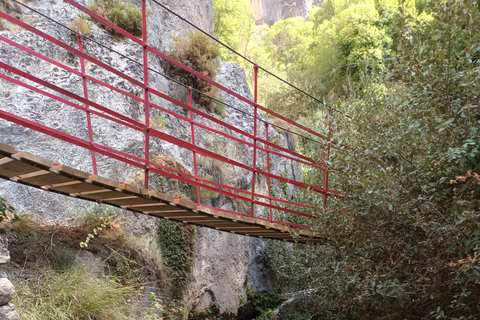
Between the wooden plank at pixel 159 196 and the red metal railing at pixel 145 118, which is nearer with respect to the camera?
the red metal railing at pixel 145 118

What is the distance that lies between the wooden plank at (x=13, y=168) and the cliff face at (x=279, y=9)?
137 feet

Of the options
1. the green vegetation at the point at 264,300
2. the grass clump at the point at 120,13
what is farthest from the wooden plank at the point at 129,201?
the green vegetation at the point at 264,300

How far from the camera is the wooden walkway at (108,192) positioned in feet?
9.34

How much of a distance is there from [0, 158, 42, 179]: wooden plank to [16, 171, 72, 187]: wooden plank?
0.08m

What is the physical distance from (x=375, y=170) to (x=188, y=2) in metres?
10.2

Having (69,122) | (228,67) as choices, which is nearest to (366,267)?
(69,122)

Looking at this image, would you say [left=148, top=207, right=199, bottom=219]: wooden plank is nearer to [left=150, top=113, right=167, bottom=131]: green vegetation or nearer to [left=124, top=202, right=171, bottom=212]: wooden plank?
[left=124, top=202, right=171, bottom=212]: wooden plank

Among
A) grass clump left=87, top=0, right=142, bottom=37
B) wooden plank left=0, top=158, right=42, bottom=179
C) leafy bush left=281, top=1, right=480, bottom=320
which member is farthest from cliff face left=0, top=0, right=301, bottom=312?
leafy bush left=281, top=1, right=480, bottom=320

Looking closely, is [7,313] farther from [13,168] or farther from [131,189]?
[131,189]

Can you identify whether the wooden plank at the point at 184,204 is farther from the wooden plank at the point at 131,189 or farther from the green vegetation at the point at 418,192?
the green vegetation at the point at 418,192

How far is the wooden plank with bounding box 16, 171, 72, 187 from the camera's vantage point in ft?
9.94

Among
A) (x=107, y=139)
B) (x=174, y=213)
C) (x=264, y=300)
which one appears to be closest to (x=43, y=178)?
(x=174, y=213)

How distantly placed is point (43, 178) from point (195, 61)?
20.6 ft

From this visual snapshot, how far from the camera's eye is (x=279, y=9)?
43312 millimetres
